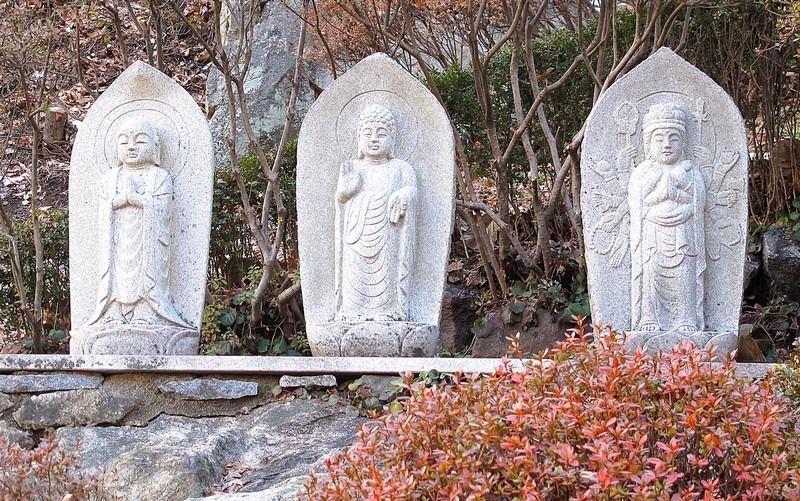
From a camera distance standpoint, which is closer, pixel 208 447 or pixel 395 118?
pixel 208 447

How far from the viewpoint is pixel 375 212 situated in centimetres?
584

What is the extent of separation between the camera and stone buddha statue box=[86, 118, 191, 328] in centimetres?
582

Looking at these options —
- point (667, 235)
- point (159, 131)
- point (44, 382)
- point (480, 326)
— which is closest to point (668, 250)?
point (667, 235)

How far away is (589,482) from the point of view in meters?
3.06

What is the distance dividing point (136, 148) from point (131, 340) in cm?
102

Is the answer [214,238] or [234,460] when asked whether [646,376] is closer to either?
[234,460]

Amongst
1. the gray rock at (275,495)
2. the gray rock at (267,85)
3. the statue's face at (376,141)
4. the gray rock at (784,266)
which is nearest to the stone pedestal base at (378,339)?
the statue's face at (376,141)

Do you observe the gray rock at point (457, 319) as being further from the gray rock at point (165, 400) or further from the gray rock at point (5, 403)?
the gray rock at point (5, 403)

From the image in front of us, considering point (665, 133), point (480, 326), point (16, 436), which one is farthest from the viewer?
point (480, 326)

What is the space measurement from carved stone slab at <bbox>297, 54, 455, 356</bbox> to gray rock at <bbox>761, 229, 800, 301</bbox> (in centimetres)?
239

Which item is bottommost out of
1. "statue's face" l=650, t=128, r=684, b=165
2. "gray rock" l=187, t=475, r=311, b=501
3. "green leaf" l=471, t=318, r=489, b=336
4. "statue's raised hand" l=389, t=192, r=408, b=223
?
"gray rock" l=187, t=475, r=311, b=501

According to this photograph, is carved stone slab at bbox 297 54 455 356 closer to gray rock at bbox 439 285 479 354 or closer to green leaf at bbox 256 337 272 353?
green leaf at bbox 256 337 272 353

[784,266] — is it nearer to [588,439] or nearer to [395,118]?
[395,118]

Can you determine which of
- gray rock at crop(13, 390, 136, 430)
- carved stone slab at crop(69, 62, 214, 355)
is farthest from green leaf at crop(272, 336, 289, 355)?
gray rock at crop(13, 390, 136, 430)
